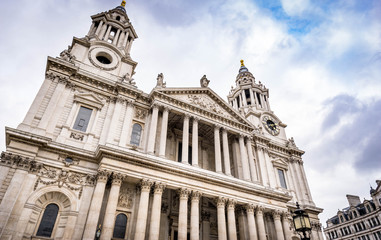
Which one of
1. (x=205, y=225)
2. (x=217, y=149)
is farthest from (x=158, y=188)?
(x=217, y=149)

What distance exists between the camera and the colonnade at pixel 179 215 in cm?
1513

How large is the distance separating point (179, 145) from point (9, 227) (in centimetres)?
1529

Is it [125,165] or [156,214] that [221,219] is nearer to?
[156,214]

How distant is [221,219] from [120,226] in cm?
755

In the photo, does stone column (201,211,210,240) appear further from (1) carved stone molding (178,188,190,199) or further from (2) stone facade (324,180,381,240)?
(2) stone facade (324,180,381,240)

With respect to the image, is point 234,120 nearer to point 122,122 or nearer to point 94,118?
point 122,122

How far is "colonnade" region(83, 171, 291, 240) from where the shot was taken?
15.1 meters

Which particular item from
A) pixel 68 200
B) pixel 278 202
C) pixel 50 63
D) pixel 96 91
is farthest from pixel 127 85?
pixel 278 202

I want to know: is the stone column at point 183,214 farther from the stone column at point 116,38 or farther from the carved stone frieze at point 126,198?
the stone column at point 116,38

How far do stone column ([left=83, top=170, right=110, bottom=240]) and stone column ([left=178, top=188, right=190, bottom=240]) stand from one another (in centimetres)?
560

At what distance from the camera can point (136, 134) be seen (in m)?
22.0

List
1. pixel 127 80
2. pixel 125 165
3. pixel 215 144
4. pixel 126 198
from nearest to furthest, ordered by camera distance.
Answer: pixel 125 165 < pixel 126 198 < pixel 215 144 < pixel 127 80

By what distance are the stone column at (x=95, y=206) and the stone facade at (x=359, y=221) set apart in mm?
52492

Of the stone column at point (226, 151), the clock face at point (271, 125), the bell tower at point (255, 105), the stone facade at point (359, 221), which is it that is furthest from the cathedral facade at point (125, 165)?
the stone facade at point (359, 221)
